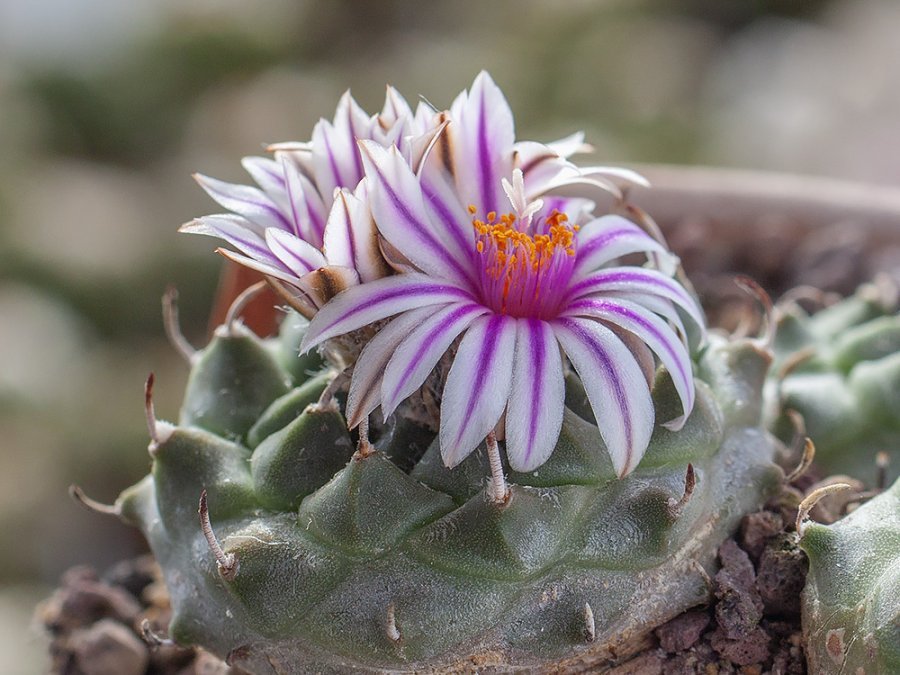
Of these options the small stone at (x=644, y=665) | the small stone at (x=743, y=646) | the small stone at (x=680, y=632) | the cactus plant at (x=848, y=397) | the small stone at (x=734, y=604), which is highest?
the cactus plant at (x=848, y=397)

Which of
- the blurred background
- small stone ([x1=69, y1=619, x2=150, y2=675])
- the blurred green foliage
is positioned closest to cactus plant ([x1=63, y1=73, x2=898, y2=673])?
small stone ([x1=69, y1=619, x2=150, y2=675])

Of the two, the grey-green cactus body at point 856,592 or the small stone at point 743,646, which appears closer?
the grey-green cactus body at point 856,592

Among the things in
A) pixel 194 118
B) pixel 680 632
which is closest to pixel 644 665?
pixel 680 632

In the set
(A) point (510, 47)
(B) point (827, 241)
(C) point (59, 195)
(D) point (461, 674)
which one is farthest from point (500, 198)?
(A) point (510, 47)

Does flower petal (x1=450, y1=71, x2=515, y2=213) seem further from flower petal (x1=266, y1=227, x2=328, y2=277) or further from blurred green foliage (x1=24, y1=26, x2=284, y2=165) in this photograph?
blurred green foliage (x1=24, y1=26, x2=284, y2=165)

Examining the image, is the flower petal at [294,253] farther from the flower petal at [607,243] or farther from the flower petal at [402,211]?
the flower petal at [607,243]

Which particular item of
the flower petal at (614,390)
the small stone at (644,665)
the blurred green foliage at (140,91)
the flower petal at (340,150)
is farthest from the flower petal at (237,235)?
the blurred green foliage at (140,91)

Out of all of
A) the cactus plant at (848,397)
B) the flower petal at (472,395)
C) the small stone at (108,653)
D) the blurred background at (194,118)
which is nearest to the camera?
the flower petal at (472,395)
